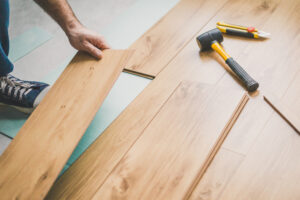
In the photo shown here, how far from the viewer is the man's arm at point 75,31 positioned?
1297mm

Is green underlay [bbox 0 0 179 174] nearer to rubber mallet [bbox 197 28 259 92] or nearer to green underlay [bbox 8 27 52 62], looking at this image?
green underlay [bbox 8 27 52 62]

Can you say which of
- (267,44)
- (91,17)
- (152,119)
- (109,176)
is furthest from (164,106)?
(91,17)

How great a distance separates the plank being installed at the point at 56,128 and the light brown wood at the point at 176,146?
8.6 inches

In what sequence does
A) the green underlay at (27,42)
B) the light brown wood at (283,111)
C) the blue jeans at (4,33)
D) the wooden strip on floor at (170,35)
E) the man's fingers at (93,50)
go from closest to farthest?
1. the light brown wood at (283,111)
2. the man's fingers at (93,50)
3. the wooden strip on floor at (170,35)
4. the blue jeans at (4,33)
5. the green underlay at (27,42)

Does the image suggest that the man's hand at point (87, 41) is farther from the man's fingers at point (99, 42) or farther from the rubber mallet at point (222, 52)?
the rubber mallet at point (222, 52)

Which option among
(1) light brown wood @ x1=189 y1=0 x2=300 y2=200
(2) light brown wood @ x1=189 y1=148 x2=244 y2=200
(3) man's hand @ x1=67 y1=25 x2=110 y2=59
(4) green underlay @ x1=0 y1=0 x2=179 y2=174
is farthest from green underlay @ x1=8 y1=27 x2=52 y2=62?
(2) light brown wood @ x1=189 y1=148 x2=244 y2=200

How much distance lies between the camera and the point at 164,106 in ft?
3.93

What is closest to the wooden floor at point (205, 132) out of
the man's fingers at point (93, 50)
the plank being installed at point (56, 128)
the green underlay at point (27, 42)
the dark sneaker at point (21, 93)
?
the plank being installed at point (56, 128)

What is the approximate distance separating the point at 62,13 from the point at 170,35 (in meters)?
0.64

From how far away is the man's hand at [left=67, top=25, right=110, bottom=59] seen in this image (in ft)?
4.23

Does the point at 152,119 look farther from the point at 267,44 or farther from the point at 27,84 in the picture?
the point at 27,84

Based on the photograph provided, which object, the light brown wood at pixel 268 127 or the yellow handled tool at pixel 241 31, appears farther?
the yellow handled tool at pixel 241 31

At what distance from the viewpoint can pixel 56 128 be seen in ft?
3.59

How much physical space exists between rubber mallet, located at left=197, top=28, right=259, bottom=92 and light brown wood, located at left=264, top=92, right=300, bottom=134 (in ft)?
0.26
